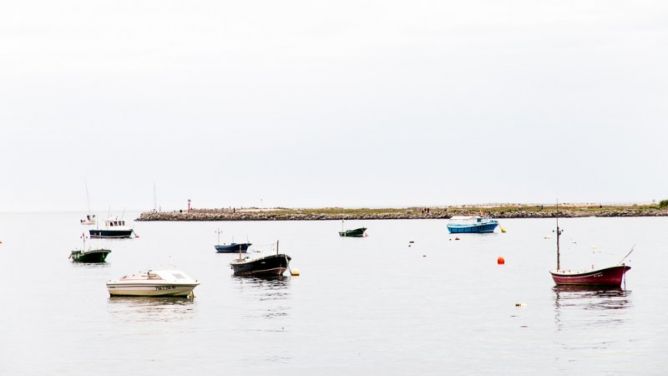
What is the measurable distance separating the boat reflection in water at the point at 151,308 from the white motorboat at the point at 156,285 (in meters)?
0.41

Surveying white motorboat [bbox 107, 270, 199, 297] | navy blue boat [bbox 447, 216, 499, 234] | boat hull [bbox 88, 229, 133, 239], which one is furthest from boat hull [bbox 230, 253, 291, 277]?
boat hull [bbox 88, 229, 133, 239]

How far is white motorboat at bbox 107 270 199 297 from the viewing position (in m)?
70.1

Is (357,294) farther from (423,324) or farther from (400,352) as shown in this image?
(400,352)

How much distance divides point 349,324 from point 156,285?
19.1 m

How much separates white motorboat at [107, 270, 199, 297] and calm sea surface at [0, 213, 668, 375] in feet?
3.55

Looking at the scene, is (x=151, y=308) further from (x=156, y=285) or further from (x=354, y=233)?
(x=354, y=233)

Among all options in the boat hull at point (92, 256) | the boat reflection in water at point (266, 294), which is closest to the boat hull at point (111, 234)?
the boat hull at point (92, 256)

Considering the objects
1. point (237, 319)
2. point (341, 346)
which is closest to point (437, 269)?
point (237, 319)

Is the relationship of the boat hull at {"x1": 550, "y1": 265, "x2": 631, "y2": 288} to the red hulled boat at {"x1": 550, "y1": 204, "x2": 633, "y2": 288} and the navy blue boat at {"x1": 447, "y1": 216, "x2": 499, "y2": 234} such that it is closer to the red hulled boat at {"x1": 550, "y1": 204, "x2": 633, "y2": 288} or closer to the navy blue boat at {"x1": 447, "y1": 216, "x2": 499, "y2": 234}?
the red hulled boat at {"x1": 550, "y1": 204, "x2": 633, "y2": 288}

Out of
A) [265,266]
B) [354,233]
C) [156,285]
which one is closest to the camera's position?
[156,285]

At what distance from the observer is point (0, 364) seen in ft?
149

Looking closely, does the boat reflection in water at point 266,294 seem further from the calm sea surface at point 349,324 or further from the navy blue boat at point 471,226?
the navy blue boat at point 471,226

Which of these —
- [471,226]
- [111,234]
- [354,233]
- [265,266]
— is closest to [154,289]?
[265,266]

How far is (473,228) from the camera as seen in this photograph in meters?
186
